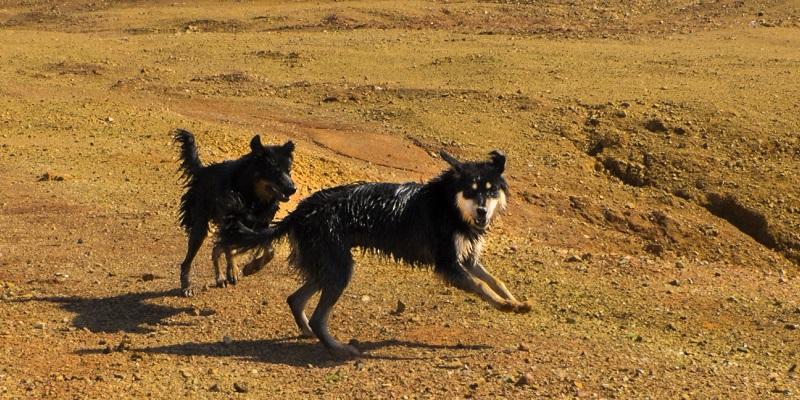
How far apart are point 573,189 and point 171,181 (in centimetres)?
529

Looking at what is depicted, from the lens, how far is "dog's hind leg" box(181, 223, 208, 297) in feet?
31.8

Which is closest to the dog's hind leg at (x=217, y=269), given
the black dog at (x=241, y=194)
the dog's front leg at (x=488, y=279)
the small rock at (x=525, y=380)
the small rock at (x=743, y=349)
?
the black dog at (x=241, y=194)

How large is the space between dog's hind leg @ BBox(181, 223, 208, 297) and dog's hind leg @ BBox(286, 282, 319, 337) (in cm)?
147

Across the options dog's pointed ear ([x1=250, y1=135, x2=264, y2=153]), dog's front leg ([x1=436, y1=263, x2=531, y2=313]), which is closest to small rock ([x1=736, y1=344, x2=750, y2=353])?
dog's front leg ([x1=436, y1=263, x2=531, y2=313])

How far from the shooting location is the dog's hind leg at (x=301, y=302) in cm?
848

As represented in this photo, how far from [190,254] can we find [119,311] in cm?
80

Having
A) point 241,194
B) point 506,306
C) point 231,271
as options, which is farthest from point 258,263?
point 506,306

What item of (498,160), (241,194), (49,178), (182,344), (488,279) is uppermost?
(498,160)

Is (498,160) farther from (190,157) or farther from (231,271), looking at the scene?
(190,157)

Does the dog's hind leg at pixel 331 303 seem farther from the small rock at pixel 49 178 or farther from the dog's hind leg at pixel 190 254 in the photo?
the small rock at pixel 49 178

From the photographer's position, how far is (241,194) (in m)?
9.54

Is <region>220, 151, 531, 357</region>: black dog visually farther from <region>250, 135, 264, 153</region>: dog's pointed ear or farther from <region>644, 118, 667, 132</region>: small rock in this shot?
<region>644, 118, 667, 132</region>: small rock

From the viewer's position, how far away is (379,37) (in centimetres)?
2516

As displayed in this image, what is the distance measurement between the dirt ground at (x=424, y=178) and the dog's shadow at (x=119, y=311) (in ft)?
0.11
